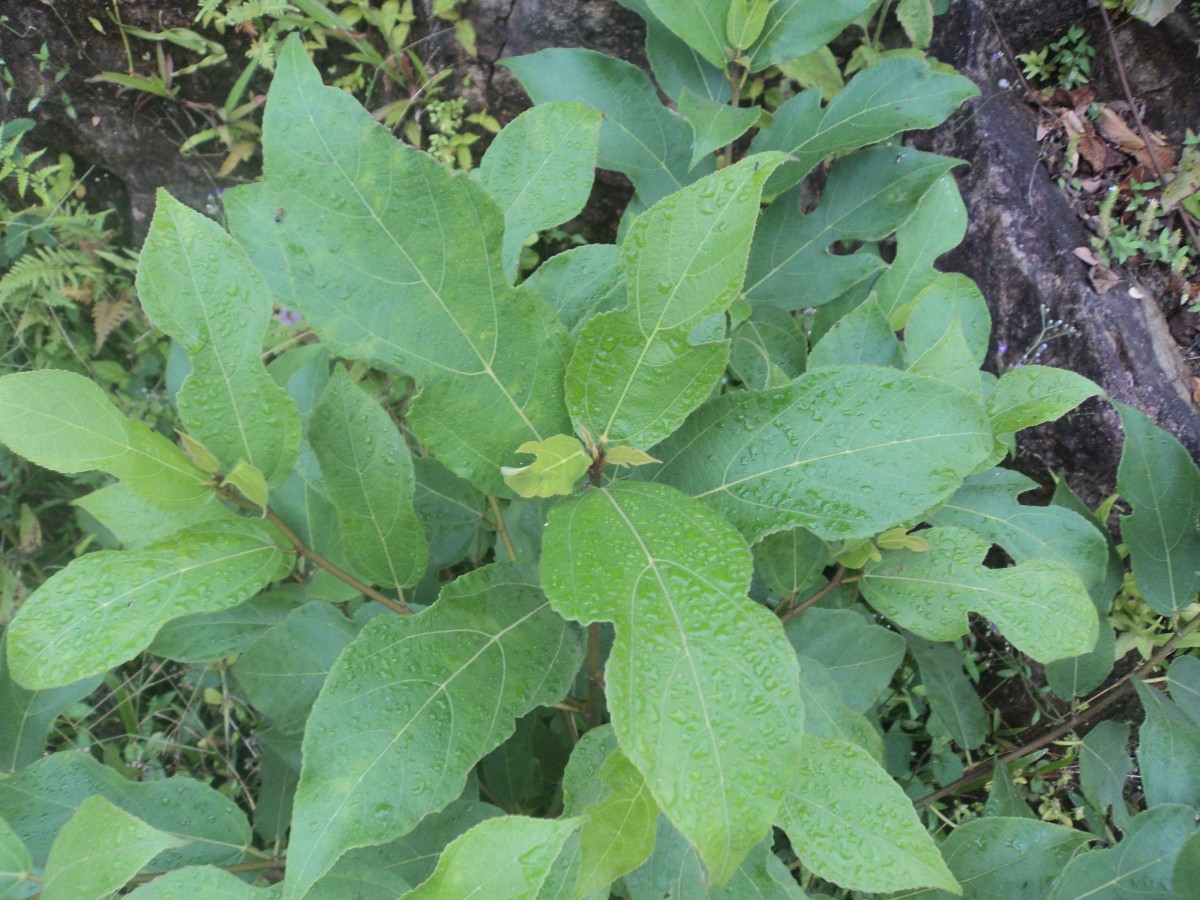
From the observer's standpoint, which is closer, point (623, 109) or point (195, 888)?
point (195, 888)

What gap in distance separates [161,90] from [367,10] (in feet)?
2.56

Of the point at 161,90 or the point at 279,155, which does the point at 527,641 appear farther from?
the point at 161,90

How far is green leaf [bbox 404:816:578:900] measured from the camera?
0.72 meters

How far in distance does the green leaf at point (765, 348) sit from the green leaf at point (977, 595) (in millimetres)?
429

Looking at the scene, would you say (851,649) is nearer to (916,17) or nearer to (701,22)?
(701,22)

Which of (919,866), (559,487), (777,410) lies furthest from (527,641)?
(919,866)

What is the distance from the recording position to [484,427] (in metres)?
0.86

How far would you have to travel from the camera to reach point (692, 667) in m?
0.70

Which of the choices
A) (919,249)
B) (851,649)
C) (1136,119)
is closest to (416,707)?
(851,649)

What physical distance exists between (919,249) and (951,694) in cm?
90

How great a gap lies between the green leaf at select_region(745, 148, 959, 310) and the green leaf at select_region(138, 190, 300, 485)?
1065 mm

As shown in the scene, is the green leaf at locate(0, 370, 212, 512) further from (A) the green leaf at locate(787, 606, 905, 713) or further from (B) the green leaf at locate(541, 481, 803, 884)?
(A) the green leaf at locate(787, 606, 905, 713)

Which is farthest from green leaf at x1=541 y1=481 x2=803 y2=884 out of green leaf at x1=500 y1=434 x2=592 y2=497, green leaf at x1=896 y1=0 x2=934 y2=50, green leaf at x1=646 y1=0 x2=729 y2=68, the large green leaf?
green leaf at x1=896 y1=0 x2=934 y2=50

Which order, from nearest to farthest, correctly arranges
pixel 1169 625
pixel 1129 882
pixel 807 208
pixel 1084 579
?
1. pixel 1129 882
2. pixel 1084 579
3. pixel 1169 625
4. pixel 807 208
